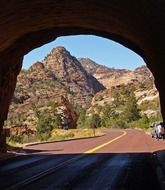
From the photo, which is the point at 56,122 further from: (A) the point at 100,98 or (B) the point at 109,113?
(A) the point at 100,98

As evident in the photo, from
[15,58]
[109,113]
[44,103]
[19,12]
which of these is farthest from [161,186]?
[109,113]

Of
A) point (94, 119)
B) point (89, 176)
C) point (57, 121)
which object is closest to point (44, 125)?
point (57, 121)

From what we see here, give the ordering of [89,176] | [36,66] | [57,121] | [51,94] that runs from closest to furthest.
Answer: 1. [89,176]
2. [57,121]
3. [51,94]
4. [36,66]

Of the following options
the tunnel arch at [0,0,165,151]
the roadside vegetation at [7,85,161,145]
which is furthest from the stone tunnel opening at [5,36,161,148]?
the tunnel arch at [0,0,165,151]

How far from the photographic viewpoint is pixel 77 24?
851 inches

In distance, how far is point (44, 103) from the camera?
4476 inches

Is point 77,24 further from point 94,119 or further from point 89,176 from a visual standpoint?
point 94,119

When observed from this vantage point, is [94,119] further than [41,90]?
Yes

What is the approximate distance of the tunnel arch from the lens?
43.7 ft

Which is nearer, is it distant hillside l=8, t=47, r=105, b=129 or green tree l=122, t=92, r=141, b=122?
distant hillside l=8, t=47, r=105, b=129

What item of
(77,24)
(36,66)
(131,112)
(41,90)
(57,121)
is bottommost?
(77,24)

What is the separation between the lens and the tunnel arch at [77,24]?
→ 1331cm

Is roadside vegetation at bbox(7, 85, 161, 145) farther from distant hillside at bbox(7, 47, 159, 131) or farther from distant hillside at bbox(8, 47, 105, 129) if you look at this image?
distant hillside at bbox(8, 47, 105, 129)

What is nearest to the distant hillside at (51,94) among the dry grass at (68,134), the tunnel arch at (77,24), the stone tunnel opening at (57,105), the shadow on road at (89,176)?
the stone tunnel opening at (57,105)
